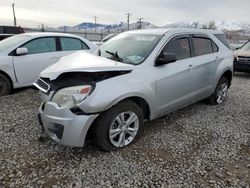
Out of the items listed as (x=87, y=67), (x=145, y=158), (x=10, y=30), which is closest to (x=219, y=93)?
(x=145, y=158)

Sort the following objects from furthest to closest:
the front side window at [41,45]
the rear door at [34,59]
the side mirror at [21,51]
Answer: the front side window at [41,45]
the rear door at [34,59]
the side mirror at [21,51]

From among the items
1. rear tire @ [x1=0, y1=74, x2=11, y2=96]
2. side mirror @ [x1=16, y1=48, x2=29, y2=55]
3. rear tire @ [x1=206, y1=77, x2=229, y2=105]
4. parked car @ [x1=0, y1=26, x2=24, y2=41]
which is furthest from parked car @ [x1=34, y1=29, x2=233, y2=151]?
parked car @ [x1=0, y1=26, x2=24, y2=41]

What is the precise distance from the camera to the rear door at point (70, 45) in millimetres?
6883

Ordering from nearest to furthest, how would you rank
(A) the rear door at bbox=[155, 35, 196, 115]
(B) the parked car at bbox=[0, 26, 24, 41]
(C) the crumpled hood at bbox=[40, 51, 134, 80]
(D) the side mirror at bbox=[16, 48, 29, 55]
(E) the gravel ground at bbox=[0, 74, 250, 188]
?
(E) the gravel ground at bbox=[0, 74, 250, 188]
(C) the crumpled hood at bbox=[40, 51, 134, 80]
(A) the rear door at bbox=[155, 35, 196, 115]
(D) the side mirror at bbox=[16, 48, 29, 55]
(B) the parked car at bbox=[0, 26, 24, 41]

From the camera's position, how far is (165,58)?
3.85 meters

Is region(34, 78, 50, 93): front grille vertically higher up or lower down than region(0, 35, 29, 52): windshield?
lower down

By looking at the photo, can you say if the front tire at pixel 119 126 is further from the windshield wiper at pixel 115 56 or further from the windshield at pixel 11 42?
the windshield at pixel 11 42

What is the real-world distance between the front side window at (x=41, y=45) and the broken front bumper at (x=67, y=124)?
361 cm

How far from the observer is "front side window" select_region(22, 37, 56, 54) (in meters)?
6.38

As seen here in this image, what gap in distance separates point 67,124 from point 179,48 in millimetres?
2444

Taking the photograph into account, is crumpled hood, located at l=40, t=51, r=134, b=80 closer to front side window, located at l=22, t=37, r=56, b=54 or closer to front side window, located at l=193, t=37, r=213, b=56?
front side window, located at l=193, t=37, r=213, b=56

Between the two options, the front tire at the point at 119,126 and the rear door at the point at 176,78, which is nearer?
the front tire at the point at 119,126

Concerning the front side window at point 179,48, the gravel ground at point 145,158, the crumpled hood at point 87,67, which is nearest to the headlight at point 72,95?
the crumpled hood at point 87,67

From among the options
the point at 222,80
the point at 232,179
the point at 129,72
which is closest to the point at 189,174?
the point at 232,179
